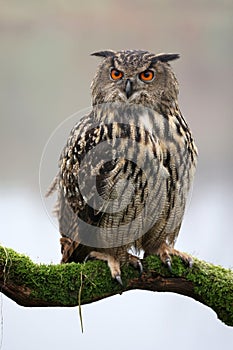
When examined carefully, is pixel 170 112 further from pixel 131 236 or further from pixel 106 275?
pixel 106 275

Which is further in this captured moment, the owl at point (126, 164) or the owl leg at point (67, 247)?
the owl leg at point (67, 247)

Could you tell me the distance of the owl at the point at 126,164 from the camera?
4.57 ft

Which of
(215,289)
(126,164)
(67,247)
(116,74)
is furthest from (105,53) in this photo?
(215,289)

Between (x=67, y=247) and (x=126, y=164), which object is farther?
(x=67, y=247)

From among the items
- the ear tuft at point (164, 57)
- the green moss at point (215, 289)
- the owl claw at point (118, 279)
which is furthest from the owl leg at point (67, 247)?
the ear tuft at point (164, 57)

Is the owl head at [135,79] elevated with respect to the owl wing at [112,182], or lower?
elevated

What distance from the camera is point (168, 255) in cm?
145

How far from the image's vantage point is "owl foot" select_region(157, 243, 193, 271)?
1.43 meters

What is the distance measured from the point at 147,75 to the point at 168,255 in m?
0.48

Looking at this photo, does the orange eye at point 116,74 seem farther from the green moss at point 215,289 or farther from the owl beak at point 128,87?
the green moss at point 215,289

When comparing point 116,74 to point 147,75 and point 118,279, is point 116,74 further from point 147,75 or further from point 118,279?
point 118,279

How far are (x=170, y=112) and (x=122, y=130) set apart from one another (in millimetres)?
147

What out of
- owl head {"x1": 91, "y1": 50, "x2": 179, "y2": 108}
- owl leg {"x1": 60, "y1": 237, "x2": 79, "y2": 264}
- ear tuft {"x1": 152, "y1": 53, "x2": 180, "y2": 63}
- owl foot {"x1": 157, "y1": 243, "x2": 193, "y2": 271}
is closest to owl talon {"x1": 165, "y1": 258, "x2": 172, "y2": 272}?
owl foot {"x1": 157, "y1": 243, "x2": 193, "y2": 271}

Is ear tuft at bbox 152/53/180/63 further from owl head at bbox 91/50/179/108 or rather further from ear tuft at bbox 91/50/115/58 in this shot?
ear tuft at bbox 91/50/115/58
